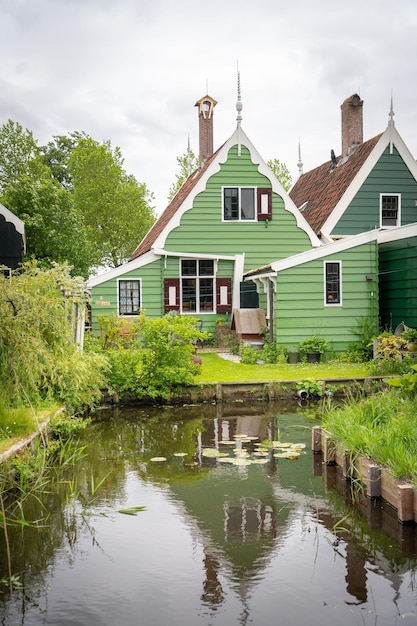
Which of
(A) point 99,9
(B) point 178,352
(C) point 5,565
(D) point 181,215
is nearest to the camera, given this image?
(C) point 5,565

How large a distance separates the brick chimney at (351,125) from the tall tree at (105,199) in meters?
16.2

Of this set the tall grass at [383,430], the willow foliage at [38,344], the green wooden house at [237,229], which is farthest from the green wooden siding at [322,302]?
the tall grass at [383,430]

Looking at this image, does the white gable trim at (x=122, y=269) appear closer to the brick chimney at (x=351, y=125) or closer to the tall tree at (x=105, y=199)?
the brick chimney at (x=351, y=125)

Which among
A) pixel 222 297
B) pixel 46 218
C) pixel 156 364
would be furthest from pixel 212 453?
pixel 46 218

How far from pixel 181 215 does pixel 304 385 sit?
935cm

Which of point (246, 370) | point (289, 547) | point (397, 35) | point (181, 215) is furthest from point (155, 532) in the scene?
point (181, 215)

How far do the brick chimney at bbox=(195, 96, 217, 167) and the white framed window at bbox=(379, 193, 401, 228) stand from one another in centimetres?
744

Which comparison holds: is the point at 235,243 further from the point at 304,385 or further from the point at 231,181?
the point at 304,385

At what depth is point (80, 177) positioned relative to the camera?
37812 mm

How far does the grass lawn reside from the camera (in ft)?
48.5

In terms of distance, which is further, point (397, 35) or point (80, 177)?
point (80, 177)

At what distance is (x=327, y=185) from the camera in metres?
24.6

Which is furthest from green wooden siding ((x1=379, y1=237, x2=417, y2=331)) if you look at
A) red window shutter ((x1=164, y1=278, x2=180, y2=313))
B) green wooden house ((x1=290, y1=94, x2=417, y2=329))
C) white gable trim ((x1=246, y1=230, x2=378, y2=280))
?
red window shutter ((x1=164, y1=278, x2=180, y2=313))

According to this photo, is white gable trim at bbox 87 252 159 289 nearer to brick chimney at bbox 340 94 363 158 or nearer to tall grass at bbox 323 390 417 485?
brick chimney at bbox 340 94 363 158
